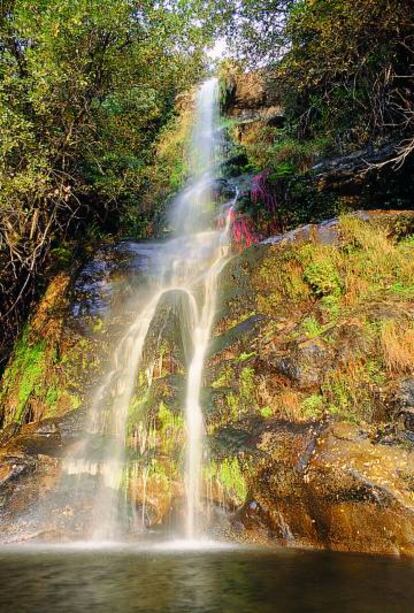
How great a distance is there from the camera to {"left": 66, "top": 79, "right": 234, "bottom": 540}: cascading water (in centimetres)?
820

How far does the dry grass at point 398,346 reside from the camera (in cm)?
748

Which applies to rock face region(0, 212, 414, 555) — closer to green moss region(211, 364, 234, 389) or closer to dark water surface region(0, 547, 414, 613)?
green moss region(211, 364, 234, 389)

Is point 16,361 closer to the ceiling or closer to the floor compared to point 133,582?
closer to the ceiling

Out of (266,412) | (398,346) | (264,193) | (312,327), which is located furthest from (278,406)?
(264,193)

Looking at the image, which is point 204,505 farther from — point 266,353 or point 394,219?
point 394,219

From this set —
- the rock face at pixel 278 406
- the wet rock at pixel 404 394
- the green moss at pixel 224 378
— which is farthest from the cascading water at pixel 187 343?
the wet rock at pixel 404 394

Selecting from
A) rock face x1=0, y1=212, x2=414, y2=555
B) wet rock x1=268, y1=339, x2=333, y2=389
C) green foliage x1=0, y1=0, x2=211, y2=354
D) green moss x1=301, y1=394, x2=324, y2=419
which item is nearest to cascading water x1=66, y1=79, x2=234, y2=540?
rock face x1=0, y1=212, x2=414, y2=555

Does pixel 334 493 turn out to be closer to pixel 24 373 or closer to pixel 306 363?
pixel 306 363

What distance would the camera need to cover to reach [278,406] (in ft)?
26.9

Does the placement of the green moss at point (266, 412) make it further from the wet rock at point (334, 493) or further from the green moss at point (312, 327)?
the green moss at point (312, 327)

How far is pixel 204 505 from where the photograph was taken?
7.80m

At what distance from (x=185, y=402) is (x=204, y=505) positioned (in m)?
1.80

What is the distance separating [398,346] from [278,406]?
2.05 metres

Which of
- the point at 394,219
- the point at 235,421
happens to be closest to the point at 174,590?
the point at 235,421
